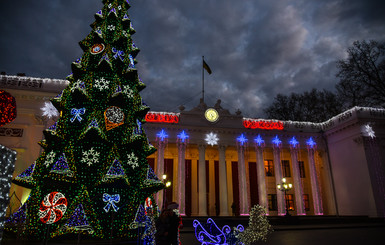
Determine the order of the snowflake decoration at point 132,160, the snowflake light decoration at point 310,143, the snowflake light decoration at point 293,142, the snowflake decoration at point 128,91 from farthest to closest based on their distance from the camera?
the snowflake light decoration at point 310,143, the snowflake light decoration at point 293,142, the snowflake decoration at point 128,91, the snowflake decoration at point 132,160

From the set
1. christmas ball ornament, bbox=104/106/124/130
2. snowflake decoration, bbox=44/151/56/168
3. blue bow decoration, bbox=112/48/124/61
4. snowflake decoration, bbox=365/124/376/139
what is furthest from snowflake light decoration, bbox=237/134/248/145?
snowflake decoration, bbox=44/151/56/168

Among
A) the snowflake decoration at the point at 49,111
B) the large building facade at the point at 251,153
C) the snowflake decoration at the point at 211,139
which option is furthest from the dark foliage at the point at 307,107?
the snowflake decoration at the point at 49,111

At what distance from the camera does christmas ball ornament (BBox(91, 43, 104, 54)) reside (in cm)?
906

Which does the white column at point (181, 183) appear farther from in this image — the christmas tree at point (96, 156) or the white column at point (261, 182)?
the christmas tree at point (96, 156)

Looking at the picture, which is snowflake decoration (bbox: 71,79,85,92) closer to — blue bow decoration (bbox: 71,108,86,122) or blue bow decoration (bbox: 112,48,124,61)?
blue bow decoration (bbox: 71,108,86,122)

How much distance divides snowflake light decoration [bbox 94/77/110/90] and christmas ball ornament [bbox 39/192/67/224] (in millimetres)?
3905

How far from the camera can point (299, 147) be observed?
26297 millimetres

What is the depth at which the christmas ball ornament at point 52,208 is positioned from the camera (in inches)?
269

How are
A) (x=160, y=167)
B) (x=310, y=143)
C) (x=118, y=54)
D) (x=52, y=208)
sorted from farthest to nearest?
(x=310, y=143)
(x=160, y=167)
(x=118, y=54)
(x=52, y=208)

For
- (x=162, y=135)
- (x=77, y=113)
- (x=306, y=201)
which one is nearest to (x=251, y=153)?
(x=306, y=201)

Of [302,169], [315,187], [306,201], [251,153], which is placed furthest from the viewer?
→ [302,169]

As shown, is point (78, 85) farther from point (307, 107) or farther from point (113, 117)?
point (307, 107)

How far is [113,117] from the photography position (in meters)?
8.53

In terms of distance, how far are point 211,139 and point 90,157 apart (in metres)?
17.7
